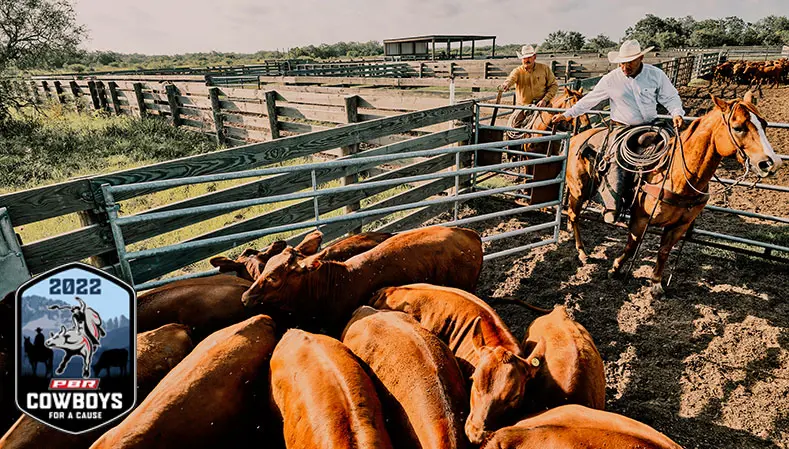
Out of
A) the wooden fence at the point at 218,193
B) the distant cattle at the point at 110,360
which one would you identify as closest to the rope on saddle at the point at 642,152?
the wooden fence at the point at 218,193

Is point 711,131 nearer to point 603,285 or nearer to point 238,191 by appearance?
point 603,285

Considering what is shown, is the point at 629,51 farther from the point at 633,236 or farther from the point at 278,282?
the point at 278,282

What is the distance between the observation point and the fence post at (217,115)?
1148 centimetres

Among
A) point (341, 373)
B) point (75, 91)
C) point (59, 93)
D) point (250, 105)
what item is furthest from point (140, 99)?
point (341, 373)

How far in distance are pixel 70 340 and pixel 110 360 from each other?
19 centimetres

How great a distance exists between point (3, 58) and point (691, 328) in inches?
917

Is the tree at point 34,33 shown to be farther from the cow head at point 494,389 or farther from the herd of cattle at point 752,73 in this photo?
the herd of cattle at point 752,73

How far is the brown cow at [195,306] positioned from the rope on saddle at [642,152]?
14.9 ft

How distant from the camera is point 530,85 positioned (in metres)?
9.08

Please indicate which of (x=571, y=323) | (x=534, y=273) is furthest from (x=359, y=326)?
(x=534, y=273)

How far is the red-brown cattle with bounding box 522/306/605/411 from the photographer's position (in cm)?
290

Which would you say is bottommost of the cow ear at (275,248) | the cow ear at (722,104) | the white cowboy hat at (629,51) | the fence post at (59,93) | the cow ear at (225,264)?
the cow ear at (225,264)

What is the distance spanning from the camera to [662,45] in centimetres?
5044

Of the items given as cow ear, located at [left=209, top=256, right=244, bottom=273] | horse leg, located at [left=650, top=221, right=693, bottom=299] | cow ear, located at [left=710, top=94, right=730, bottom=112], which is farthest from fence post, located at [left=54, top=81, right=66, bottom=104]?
cow ear, located at [left=710, top=94, right=730, bottom=112]
